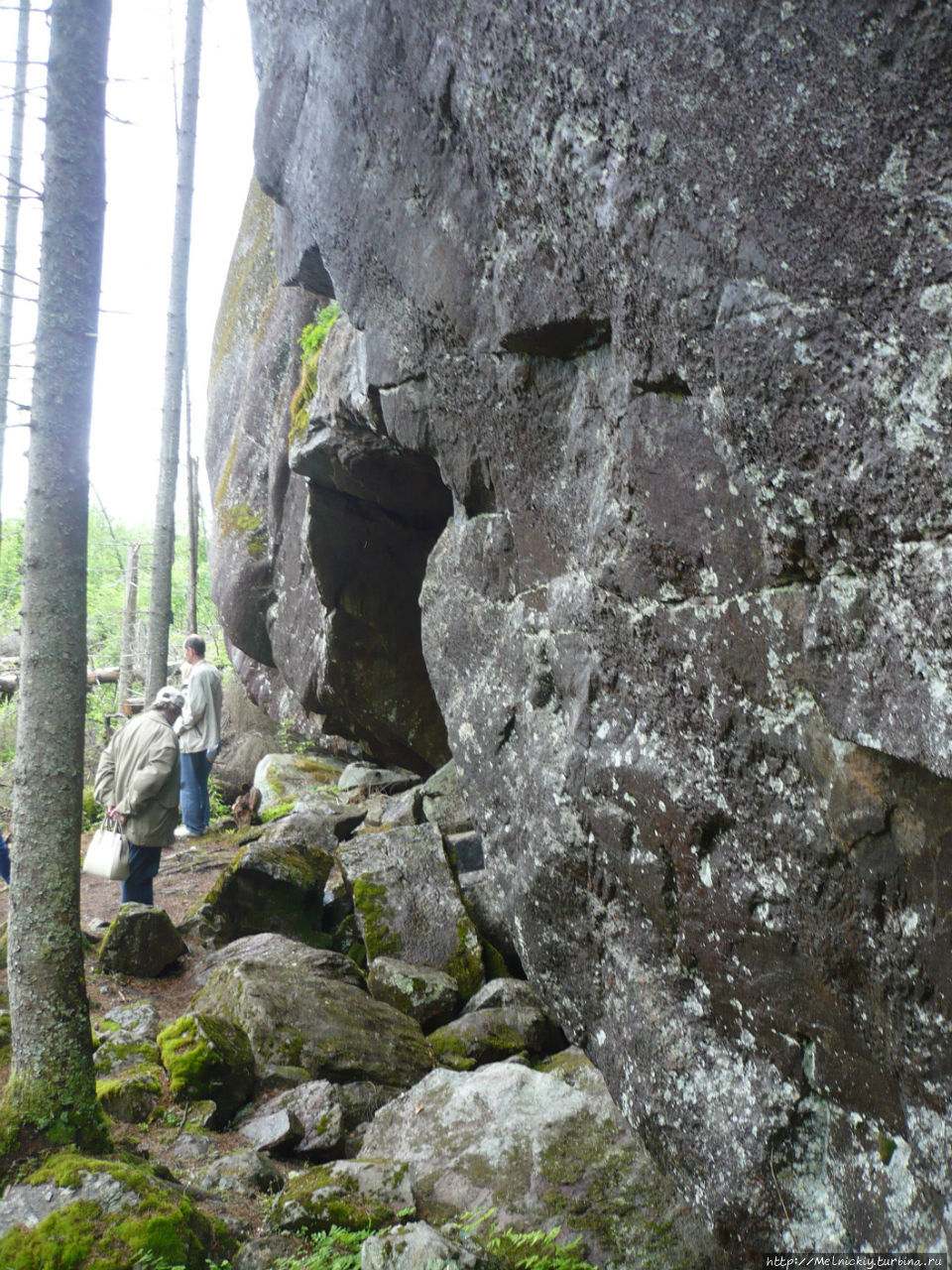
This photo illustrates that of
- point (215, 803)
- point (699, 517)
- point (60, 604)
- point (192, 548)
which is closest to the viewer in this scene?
point (699, 517)

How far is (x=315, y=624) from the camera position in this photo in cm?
1143

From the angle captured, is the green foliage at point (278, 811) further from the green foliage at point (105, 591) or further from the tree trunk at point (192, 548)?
the green foliage at point (105, 591)

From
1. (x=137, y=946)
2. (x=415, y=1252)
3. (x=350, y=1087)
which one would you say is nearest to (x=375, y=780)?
(x=137, y=946)

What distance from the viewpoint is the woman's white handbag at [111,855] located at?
811 centimetres

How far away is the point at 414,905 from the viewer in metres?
7.43

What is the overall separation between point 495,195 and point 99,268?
2373 millimetres

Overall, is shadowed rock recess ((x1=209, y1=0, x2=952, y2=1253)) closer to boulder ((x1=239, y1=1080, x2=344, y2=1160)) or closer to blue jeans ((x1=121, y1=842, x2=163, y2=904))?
boulder ((x1=239, y1=1080, x2=344, y2=1160))

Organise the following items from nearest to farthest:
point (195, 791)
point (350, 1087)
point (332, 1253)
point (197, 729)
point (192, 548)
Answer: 1. point (332, 1253)
2. point (350, 1087)
3. point (197, 729)
4. point (195, 791)
5. point (192, 548)

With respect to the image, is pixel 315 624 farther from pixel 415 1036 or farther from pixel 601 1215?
pixel 601 1215

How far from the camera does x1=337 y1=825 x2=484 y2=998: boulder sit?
7102 millimetres

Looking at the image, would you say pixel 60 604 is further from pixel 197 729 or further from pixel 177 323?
pixel 177 323

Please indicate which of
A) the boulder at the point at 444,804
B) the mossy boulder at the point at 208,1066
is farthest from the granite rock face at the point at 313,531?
the mossy boulder at the point at 208,1066

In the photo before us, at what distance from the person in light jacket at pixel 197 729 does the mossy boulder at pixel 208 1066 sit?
6.42 meters

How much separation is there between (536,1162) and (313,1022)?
2.01 meters
